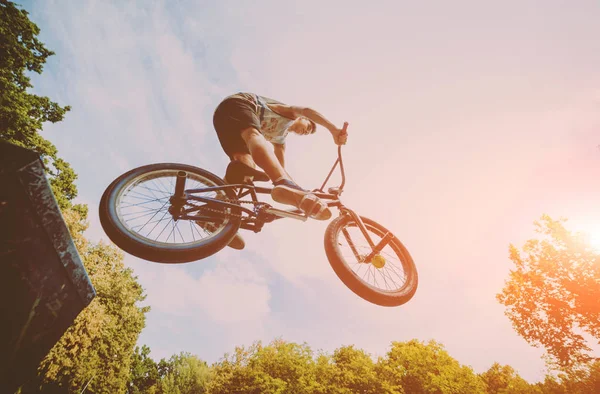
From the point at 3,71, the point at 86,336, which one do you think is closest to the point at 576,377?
the point at 86,336

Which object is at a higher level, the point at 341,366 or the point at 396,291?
the point at 341,366

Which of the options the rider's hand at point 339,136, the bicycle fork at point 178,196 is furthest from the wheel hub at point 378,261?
the bicycle fork at point 178,196

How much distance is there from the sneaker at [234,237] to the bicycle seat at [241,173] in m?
0.65

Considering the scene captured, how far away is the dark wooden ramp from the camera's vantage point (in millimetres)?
1137

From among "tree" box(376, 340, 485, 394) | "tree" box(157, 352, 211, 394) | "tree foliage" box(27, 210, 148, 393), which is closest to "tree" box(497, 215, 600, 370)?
"tree" box(376, 340, 485, 394)

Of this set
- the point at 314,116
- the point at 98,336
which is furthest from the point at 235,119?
the point at 98,336

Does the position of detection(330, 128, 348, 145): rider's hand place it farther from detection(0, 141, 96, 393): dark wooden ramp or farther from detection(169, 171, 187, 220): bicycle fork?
detection(0, 141, 96, 393): dark wooden ramp

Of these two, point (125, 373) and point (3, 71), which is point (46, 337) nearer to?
point (3, 71)

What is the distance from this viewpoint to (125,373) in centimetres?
3047

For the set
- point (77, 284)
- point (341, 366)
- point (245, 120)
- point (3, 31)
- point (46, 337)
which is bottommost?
point (46, 337)

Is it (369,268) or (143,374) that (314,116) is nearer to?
(369,268)

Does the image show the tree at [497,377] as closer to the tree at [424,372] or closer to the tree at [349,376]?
the tree at [424,372]

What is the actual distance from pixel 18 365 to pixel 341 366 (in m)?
44.5

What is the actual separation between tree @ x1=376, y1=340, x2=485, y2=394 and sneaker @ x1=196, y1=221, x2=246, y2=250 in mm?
36646
